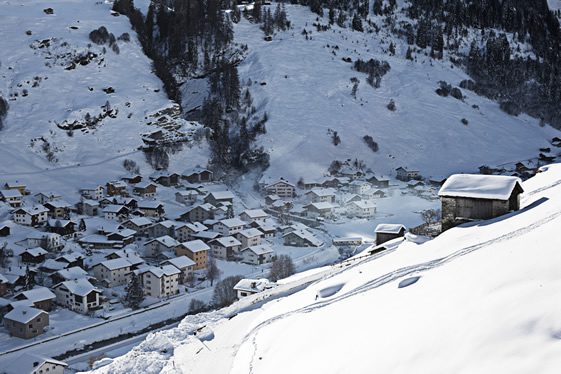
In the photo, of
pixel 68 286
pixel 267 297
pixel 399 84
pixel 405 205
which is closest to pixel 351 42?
pixel 399 84

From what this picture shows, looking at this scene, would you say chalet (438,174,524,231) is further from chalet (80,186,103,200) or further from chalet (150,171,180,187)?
chalet (150,171,180,187)

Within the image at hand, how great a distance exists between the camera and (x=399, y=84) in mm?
73000

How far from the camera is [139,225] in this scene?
1558 inches

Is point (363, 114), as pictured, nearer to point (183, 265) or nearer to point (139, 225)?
point (139, 225)

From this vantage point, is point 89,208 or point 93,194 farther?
point 93,194

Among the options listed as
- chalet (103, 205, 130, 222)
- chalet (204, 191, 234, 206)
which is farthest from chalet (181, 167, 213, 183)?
chalet (103, 205, 130, 222)

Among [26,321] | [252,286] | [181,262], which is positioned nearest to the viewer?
[252,286]

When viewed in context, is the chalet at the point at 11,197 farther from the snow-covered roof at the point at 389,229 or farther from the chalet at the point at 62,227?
the snow-covered roof at the point at 389,229

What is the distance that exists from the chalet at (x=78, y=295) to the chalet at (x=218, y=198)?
57.8 feet

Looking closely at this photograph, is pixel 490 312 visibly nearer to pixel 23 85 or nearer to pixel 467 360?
pixel 467 360

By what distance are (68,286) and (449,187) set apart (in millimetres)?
22505

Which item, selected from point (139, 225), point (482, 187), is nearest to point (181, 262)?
point (139, 225)

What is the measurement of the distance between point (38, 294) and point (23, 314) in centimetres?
254

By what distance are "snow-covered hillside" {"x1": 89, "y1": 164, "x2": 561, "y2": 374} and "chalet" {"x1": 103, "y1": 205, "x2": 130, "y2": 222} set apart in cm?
2828
